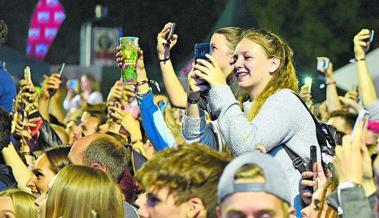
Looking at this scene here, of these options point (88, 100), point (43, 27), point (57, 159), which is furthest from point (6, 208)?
point (43, 27)

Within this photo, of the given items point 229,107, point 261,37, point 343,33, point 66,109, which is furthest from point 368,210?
point 343,33

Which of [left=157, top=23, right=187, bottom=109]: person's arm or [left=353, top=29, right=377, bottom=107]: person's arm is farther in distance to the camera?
[left=353, top=29, right=377, bottom=107]: person's arm

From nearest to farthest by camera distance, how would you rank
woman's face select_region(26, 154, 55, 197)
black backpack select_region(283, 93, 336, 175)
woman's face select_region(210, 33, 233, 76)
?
black backpack select_region(283, 93, 336, 175) → woman's face select_region(210, 33, 233, 76) → woman's face select_region(26, 154, 55, 197)

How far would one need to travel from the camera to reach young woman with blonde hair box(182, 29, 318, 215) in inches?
257

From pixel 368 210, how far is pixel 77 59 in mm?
31895

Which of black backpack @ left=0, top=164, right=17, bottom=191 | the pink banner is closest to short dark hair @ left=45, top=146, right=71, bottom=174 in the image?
black backpack @ left=0, top=164, right=17, bottom=191

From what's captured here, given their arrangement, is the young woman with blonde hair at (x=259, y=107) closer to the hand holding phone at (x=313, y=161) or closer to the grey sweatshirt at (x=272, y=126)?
the grey sweatshirt at (x=272, y=126)

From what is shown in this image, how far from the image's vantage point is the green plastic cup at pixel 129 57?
25.5 ft

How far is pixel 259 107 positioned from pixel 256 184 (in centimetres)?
190

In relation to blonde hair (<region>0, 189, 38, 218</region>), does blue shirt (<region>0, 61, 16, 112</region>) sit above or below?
above

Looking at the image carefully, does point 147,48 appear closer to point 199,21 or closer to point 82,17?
point 199,21

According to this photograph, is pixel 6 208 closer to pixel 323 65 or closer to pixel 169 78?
pixel 169 78

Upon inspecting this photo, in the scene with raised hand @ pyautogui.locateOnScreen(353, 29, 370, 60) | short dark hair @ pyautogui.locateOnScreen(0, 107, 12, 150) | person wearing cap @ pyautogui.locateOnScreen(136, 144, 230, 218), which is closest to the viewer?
person wearing cap @ pyautogui.locateOnScreen(136, 144, 230, 218)

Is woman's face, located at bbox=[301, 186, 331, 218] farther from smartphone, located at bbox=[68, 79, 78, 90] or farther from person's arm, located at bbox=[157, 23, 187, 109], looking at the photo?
smartphone, located at bbox=[68, 79, 78, 90]
